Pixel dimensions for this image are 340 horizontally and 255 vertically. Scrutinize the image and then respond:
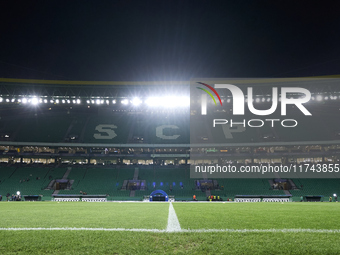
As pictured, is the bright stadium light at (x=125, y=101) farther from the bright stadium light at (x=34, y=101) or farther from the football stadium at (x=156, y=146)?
the bright stadium light at (x=34, y=101)

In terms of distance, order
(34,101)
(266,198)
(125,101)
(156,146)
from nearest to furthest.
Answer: (266,198), (34,101), (125,101), (156,146)

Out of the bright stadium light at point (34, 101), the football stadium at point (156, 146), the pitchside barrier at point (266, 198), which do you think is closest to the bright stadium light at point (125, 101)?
the football stadium at point (156, 146)

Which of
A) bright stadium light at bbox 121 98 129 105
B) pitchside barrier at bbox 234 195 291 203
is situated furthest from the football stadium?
pitchside barrier at bbox 234 195 291 203

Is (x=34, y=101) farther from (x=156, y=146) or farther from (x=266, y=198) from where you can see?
(x=266, y=198)

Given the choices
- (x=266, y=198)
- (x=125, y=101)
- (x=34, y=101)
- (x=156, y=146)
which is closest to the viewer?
(x=266, y=198)

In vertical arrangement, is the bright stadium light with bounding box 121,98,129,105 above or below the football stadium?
above

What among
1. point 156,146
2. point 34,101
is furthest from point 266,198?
point 34,101

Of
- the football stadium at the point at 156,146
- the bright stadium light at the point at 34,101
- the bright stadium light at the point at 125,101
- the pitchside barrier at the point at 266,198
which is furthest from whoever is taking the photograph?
the bright stadium light at the point at 125,101

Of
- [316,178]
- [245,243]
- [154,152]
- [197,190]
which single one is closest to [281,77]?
[316,178]

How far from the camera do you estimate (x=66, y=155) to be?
48125 mm

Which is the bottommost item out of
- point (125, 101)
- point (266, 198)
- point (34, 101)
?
point (266, 198)

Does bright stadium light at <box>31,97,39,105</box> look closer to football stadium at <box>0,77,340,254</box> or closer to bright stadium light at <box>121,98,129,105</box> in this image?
football stadium at <box>0,77,340,254</box>

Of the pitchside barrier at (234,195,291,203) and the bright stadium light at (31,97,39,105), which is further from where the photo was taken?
the bright stadium light at (31,97,39,105)

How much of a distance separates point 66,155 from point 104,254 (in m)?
49.8
